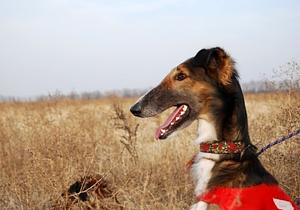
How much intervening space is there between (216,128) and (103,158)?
4340mm

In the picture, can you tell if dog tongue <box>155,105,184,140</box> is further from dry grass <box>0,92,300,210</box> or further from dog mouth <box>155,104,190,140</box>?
dry grass <box>0,92,300,210</box>

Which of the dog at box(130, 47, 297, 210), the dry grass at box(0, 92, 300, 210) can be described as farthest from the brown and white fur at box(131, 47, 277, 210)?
the dry grass at box(0, 92, 300, 210)

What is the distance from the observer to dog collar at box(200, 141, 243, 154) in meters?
3.44

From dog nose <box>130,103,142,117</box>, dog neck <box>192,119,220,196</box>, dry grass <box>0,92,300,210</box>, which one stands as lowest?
dry grass <box>0,92,300,210</box>

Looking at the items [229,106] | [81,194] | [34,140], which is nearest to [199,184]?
[229,106]

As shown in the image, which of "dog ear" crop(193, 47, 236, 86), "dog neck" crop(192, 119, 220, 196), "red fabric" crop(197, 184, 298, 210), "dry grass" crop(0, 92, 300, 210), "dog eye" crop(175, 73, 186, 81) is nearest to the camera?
"red fabric" crop(197, 184, 298, 210)

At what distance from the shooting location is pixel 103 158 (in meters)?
7.64

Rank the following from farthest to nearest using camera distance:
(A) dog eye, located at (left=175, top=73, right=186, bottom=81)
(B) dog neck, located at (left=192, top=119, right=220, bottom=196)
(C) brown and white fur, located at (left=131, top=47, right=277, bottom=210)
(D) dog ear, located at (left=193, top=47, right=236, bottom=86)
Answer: (A) dog eye, located at (left=175, top=73, right=186, bottom=81)
(D) dog ear, located at (left=193, top=47, right=236, bottom=86)
(B) dog neck, located at (left=192, top=119, right=220, bottom=196)
(C) brown and white fur, located at (left=131, top=47, right=277, bottom=210)

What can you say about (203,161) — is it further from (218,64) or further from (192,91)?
(218,64)

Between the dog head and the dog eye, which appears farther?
the dog eye

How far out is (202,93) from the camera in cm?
367

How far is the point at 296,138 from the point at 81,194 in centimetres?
315

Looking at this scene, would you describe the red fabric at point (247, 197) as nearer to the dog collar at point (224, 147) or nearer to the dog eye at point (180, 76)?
the dog collar at point (224, 147)

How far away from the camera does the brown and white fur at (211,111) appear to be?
3383 millimetres
